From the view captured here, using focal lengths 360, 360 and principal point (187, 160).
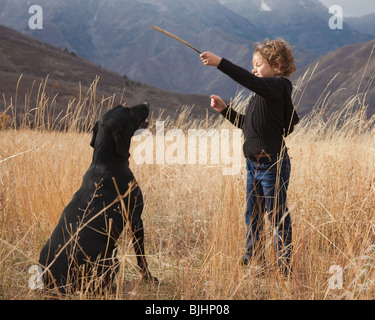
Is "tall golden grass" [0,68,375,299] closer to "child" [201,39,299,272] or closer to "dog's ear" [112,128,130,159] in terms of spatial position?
"child" [201,39,299,272]

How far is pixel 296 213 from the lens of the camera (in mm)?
3320

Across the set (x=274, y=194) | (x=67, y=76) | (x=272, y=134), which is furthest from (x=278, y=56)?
(x=67, y=76)

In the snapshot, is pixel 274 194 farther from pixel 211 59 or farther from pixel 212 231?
pixel 211 59

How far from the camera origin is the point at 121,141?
232 cm

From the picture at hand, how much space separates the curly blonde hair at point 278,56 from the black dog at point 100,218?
3.27ft

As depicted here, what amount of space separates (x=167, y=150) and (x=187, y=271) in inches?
166

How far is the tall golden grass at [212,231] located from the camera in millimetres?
2271

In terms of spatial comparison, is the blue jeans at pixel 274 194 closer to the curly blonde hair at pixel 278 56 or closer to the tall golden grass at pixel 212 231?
the tall golden grass at pixel 212 231

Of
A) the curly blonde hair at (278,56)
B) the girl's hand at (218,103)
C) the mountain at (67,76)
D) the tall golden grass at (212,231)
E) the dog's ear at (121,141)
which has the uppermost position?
the mountain at (67,76)

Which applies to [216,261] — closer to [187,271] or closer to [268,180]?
[187,271]

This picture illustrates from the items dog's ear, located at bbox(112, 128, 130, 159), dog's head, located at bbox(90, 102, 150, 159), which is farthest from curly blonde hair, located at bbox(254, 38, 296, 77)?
dog's ear, located at bbox(112, 128, 130, 159)

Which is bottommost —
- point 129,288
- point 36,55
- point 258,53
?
point 129,288

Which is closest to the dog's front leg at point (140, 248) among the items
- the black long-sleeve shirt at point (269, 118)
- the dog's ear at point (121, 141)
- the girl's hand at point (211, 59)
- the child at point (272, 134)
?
the dog's ear at point (121, 141)
